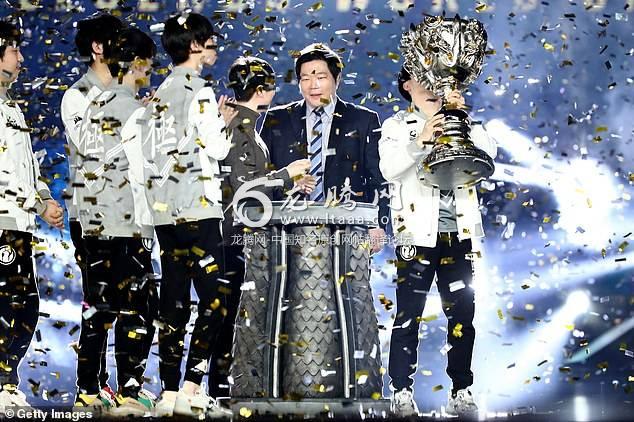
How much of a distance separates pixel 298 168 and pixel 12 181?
4.01 ft

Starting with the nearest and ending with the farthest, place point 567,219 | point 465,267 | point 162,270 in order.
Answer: point 162,270 → point 465,267 → point 567,219

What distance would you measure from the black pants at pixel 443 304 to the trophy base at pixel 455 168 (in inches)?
9.3

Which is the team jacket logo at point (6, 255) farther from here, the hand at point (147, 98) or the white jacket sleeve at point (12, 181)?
the hand at point (147, 98)

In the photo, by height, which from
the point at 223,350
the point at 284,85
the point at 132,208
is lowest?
the point at 223,350

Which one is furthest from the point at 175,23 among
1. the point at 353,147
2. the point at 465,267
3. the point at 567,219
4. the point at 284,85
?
the point at 567,219

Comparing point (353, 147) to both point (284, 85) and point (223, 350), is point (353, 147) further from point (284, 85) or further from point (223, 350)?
point (223, 350)

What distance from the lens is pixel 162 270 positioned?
4.21m

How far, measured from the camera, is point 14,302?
4.45m

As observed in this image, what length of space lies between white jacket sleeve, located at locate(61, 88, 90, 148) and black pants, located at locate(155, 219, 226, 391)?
2.24ft

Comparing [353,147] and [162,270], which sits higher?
[353,147]

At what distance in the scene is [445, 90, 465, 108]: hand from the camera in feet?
15.2

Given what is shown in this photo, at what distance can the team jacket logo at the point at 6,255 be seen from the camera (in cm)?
445

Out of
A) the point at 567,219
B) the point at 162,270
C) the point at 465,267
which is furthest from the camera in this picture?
the point at 567,219

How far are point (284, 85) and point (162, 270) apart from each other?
1124 millimetres
